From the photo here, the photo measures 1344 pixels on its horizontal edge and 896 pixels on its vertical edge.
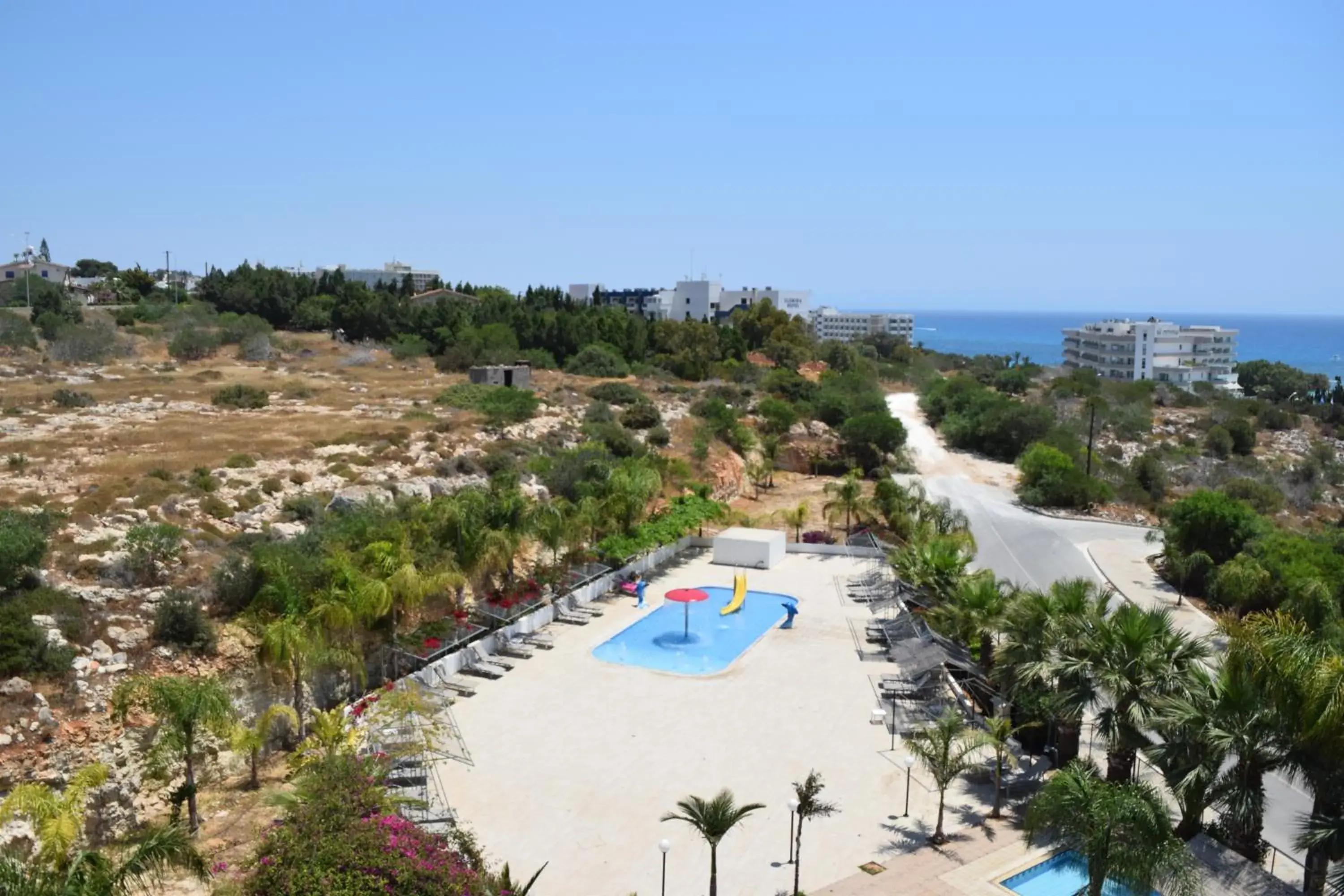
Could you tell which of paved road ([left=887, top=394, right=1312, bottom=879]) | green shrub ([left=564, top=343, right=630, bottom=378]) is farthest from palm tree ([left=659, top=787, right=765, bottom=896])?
green shrub ([left=564, top=343, right=630, bottom=378])

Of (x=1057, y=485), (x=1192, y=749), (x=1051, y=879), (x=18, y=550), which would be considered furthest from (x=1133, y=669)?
(x=1057, y=485)

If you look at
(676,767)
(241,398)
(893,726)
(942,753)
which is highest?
(241,398)

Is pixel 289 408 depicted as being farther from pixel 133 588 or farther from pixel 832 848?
pixel 832 848

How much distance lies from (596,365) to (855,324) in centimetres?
11558

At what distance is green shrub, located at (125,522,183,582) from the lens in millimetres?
20359

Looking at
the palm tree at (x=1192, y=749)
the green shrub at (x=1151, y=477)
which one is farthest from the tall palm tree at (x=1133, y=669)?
the green shrub at (x=1151, y=477)

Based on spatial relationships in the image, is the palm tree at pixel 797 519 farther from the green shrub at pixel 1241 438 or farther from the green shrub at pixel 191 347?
the green shrub at pixel 1241 438

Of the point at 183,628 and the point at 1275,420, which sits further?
the point at 1275,420

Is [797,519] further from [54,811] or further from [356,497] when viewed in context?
[54,811]

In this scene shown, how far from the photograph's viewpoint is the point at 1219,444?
63562mm

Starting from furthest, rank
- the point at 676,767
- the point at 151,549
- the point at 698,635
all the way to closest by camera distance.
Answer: the point at 698,635 → the point at 151,549 → the point at 676,767

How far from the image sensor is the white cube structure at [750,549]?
31172 millimetres

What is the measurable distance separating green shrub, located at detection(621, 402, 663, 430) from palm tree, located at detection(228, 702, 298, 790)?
30.4 m

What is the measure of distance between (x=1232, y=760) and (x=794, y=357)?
6781 centimetres
